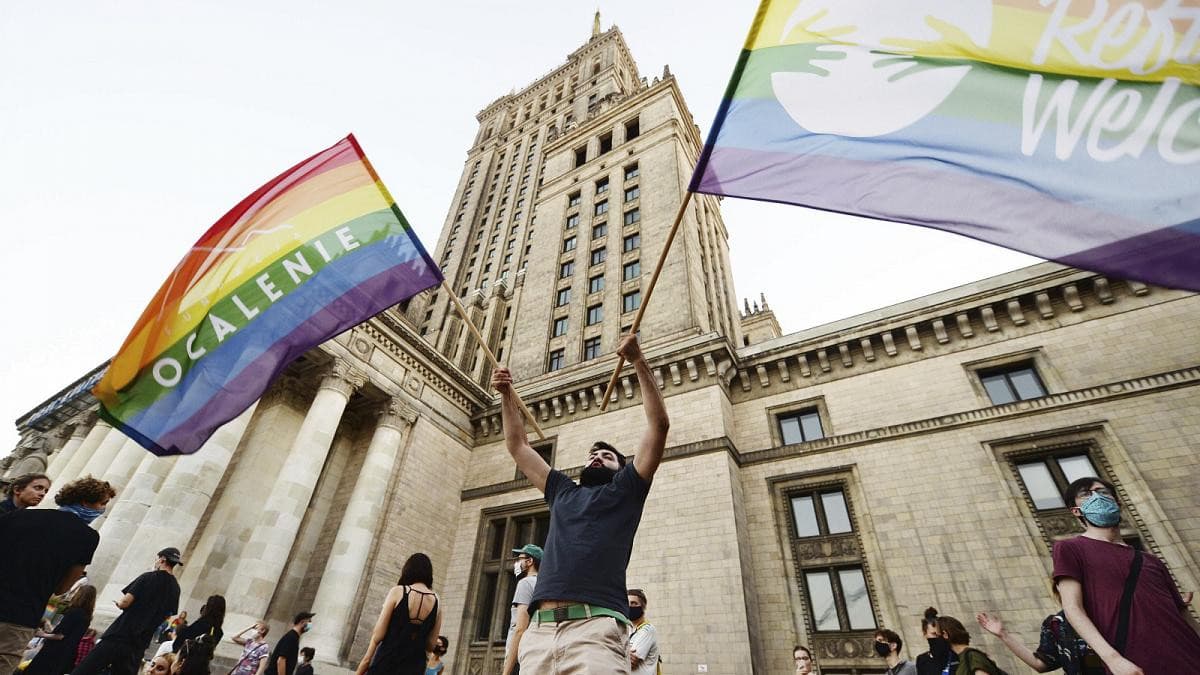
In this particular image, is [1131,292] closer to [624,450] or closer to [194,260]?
[624,450]

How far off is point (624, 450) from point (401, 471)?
8815 millimetres

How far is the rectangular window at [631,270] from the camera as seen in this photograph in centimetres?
2608

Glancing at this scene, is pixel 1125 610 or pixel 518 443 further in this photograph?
pixel 518 443

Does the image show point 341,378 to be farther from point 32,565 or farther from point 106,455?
point 32,565

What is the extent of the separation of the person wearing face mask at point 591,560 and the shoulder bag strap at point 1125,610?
276 cm

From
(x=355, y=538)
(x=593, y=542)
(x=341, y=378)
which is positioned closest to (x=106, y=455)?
(x=341, y=378)

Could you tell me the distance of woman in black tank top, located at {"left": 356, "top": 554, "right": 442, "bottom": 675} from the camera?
14.6ft

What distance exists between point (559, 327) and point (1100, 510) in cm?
2451

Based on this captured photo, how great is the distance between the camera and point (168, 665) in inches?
246

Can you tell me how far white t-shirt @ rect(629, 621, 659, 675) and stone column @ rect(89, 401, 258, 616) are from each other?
36.2ft

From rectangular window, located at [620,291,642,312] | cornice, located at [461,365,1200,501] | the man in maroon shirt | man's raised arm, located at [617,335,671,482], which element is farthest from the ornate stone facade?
the man in maroon shirt

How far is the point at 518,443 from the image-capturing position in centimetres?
366

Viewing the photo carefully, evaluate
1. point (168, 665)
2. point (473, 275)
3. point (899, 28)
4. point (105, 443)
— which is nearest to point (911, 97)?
point (899, 28)

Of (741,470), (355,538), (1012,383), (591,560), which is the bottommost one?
(591,560)
